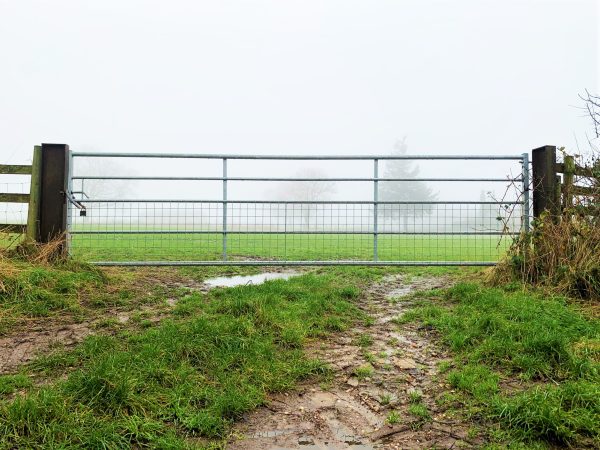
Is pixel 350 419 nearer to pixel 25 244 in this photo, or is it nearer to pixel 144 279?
pixel 144 279

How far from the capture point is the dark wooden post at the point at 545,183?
5.41 m

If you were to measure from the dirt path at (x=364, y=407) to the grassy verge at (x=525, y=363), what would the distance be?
21 centimetres

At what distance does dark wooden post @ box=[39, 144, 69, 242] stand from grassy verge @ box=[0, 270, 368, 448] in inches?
107

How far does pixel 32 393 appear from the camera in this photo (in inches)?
92.7

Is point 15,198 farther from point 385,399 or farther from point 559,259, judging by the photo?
point 559,259

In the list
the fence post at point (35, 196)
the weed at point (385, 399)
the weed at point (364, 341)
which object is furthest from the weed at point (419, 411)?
the fence post at point (35, 196)

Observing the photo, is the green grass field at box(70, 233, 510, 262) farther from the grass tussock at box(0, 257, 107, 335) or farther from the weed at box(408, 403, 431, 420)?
the weed at box(408, 403, 431, 420)

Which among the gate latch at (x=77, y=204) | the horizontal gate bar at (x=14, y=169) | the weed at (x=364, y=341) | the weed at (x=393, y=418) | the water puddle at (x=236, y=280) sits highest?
the horizontal gate bar at (x=14, y=169)

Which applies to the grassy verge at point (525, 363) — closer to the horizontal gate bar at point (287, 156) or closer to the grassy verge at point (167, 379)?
the grassy verge at point (167, 379)

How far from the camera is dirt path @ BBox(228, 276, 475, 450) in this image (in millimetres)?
2176

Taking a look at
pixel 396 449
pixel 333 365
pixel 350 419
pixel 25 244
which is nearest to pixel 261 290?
pixel 333 365

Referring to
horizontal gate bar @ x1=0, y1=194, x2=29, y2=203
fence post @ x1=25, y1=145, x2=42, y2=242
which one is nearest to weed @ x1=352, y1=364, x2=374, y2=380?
fence post @ x1=25, y1=145, x2=42, y2=242

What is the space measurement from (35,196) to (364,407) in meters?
5.16

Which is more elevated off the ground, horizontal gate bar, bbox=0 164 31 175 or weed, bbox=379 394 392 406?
horizontal gate bar, bbox=0 164 31 175
